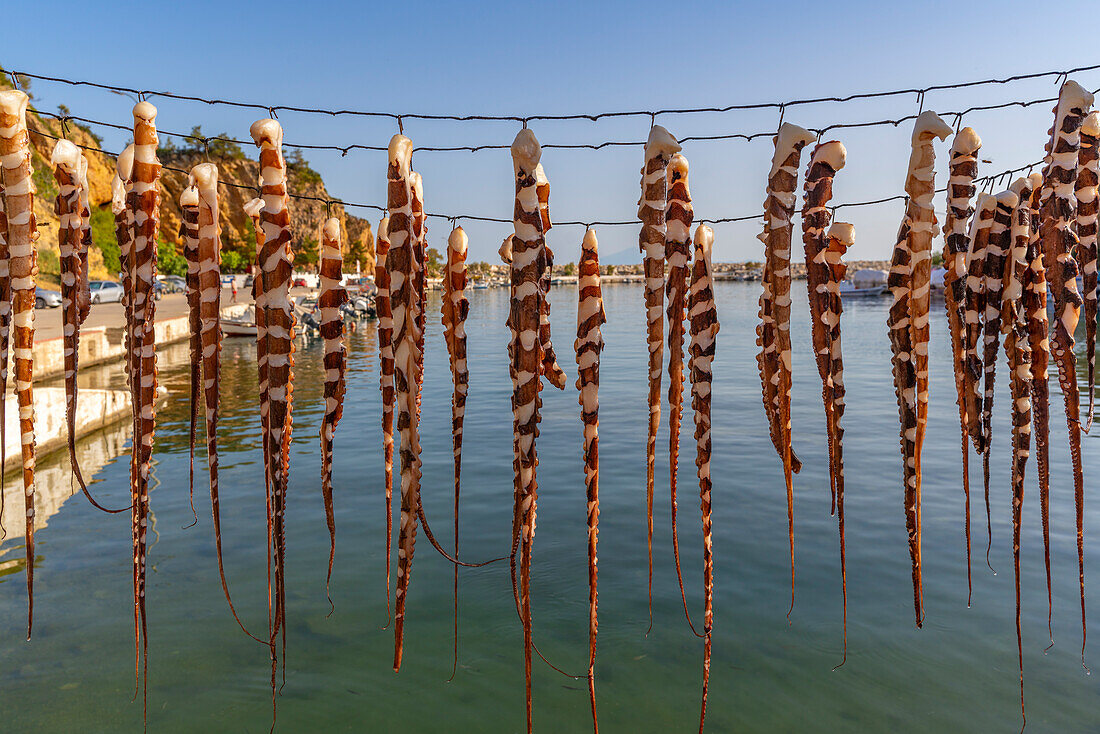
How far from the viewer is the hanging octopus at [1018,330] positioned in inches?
151

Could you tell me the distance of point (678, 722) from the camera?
21.0ft

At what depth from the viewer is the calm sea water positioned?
658 cm

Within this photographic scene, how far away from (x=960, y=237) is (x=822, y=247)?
3.11ft

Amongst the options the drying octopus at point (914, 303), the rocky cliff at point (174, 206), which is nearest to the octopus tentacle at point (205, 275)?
the drying octopus at point (914, 303)

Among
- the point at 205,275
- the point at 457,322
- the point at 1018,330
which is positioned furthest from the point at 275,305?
the point at 1018,330

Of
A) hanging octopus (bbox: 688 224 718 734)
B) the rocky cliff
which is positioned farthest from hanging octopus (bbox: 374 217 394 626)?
the rocky cliff

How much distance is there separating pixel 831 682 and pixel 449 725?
379 centimetres

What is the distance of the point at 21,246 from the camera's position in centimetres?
377

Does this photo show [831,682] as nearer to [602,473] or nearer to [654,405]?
[654,405]

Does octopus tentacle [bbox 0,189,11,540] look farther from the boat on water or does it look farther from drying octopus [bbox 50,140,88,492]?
the boat on water

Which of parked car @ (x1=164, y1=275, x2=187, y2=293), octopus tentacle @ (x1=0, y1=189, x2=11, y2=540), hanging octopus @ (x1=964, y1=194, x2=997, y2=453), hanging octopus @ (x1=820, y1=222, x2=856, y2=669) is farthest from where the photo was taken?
parked car @ (x1=164, y1=275, x2=187, y2=293)

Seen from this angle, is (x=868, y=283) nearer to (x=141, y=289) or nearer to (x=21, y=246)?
(x=141, y=289)

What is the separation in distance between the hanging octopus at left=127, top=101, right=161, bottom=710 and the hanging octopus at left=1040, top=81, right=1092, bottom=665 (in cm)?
483

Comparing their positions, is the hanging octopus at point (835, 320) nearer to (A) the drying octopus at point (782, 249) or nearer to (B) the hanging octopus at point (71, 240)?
(A) the drying octopus at point (782, 249)
